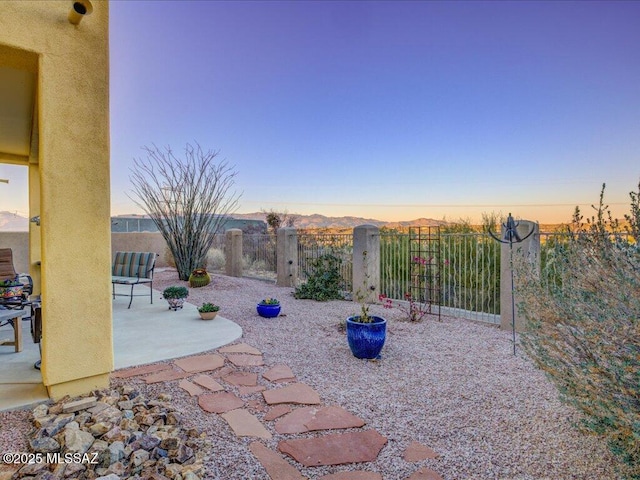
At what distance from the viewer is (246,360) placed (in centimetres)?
357

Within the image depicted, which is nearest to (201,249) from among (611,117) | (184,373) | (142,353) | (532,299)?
(142,353)

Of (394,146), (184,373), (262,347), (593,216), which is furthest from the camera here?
(394,146)

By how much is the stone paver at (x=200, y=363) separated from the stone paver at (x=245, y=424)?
3.04 ft

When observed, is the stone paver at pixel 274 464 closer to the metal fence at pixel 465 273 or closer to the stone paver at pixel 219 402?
the stone paver at pixel 219 402

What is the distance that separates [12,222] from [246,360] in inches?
343

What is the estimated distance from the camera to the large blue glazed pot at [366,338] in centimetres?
358

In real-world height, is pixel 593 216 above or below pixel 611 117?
below

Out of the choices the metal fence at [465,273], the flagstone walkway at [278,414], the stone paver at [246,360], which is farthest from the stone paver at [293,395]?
the metal fence at [465,273]

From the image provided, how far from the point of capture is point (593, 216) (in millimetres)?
2189

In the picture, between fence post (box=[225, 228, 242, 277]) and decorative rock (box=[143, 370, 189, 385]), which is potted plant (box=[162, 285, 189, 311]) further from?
fence post (box=[225, 228, 242, 277])

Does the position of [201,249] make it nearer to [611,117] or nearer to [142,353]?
[142,353]

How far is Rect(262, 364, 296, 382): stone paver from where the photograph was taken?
3.11 metres

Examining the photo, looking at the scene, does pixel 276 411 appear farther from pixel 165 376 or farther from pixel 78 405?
pixel 78 405

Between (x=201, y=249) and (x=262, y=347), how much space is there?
5.99 m
